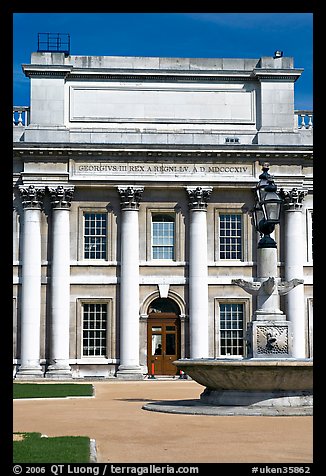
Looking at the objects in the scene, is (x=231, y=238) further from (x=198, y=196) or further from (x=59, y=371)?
(x=59, y=371)

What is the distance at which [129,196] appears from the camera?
49.5 m

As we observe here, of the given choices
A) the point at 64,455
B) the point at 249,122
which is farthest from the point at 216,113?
the point at 64,455

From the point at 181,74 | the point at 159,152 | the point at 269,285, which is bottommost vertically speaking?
the point at 269,285

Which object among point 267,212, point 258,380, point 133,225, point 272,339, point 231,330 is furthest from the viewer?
point 231,330

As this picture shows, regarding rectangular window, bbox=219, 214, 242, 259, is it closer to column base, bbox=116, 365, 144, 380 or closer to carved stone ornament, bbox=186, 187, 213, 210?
carved stone ornament, bbox=186, 187, 213, 210

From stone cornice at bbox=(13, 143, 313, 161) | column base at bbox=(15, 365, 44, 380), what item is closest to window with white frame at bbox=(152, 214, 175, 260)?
stone cornice at bbox=(13, 143, 313, 161)

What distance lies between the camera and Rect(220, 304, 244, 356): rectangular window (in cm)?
4981

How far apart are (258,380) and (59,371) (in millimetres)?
27019

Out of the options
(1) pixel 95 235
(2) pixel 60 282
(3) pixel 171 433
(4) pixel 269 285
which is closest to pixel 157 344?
(2) pixel 60 282

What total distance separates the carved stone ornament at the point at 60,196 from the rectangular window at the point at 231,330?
966 cm

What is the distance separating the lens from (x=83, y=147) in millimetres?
49375

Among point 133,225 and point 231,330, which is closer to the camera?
point 133,225

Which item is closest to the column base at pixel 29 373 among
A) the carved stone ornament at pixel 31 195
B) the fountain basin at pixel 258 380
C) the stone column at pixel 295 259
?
the carved stone ornament at pixel 31 195

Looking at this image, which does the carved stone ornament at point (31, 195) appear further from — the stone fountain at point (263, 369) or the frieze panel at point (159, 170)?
the stone fountain at point (263, 369)
